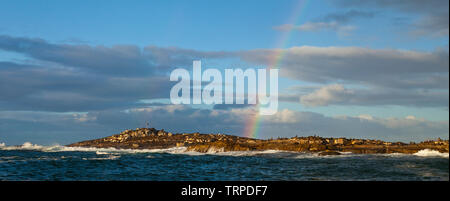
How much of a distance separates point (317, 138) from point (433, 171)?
362 feet

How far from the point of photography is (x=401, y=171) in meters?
48.9

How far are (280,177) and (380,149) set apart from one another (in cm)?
6110
